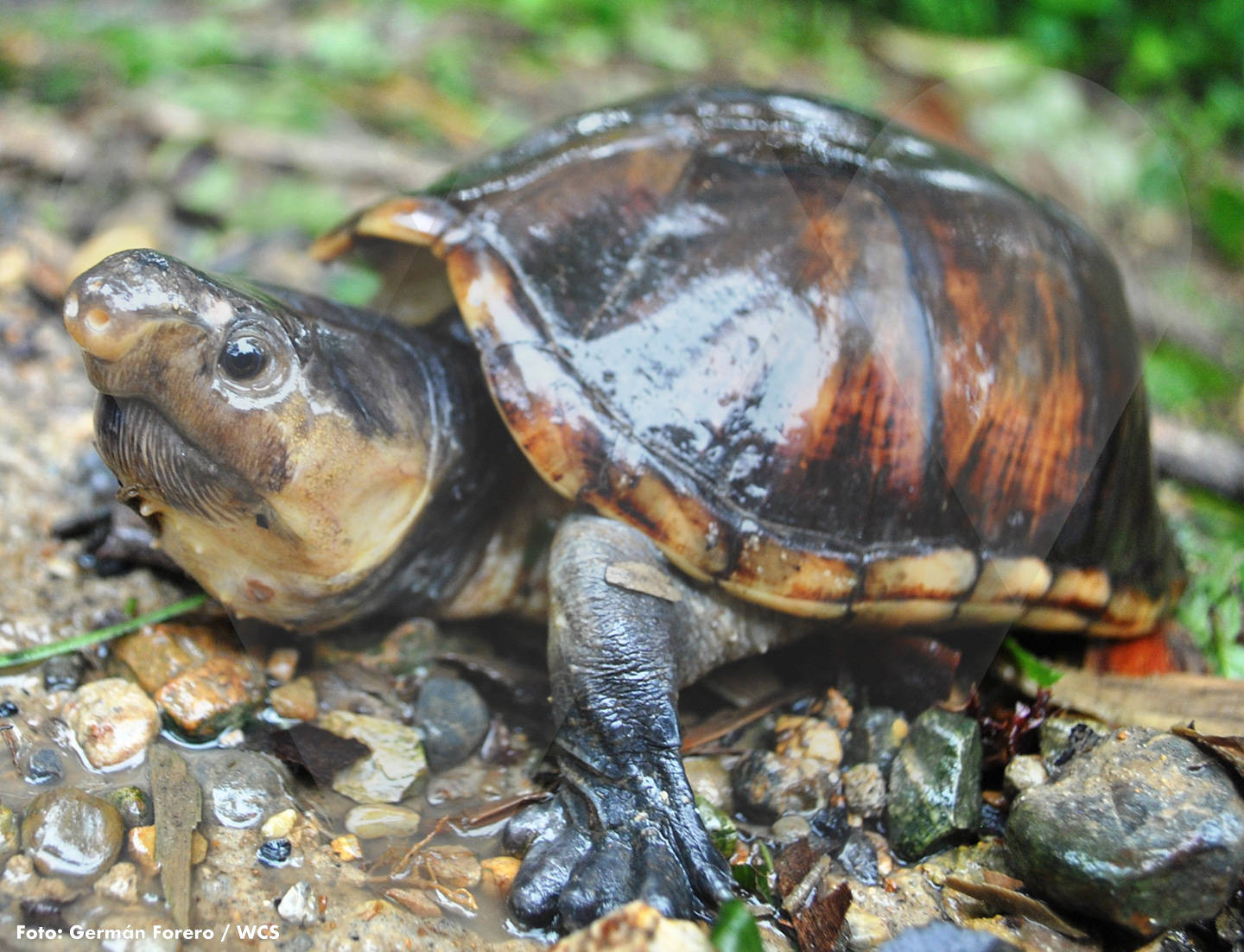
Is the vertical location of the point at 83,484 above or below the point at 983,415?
below

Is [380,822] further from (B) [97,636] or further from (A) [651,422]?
(A) [651,422]

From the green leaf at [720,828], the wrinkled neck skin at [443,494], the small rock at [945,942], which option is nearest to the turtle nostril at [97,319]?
the wrinkled neck skin at [443,494]

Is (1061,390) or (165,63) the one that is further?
(165,63)

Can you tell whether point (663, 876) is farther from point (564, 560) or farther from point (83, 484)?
point (83, 484)

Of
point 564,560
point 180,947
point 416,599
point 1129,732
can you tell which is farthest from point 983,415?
point 180,947

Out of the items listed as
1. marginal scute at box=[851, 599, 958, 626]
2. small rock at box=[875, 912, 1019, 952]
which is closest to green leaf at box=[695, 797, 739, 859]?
small rock at box=[875, 912, 1019, 952]

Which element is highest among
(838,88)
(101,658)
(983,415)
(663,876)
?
(838,88)

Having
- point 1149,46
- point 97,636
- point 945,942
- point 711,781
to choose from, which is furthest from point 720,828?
point 1149,46
